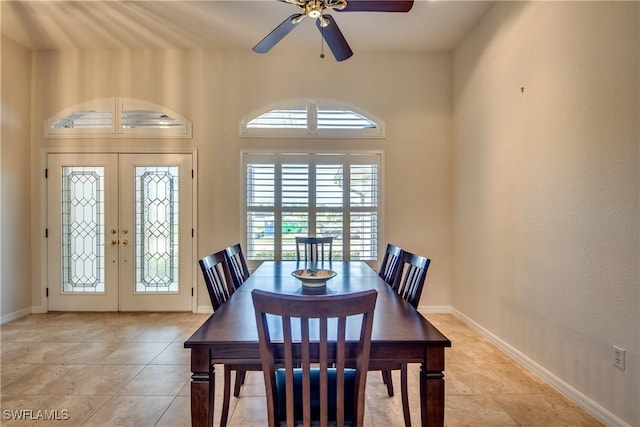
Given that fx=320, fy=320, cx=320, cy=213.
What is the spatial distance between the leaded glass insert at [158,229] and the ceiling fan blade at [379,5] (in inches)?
113

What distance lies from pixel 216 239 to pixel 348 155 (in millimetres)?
1974

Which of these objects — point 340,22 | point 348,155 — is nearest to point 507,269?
point 348,155

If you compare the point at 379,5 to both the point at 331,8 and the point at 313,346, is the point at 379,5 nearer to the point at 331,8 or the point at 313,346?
the point at 331,8

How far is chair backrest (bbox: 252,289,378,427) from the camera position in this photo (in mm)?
1062

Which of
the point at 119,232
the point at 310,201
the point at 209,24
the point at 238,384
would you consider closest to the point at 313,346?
the point at 238,384

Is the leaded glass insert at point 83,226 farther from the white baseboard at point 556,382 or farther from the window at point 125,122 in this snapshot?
the white baseboard at point 556,382

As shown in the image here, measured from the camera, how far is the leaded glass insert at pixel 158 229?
13.3 ft

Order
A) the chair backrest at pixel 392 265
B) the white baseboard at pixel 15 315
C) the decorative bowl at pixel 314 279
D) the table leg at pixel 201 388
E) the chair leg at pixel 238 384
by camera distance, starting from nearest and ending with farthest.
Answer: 1. the table leg at pixel 201 388
2. the decorative bowl at pixel 314 279
3. the chair leg at pixel 238 384
4. the chair backrest at pixel 392 265
5. the white baseboard at pixel 15 315

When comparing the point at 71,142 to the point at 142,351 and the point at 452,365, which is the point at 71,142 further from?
the point at 452,365

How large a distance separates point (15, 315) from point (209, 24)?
4.05 m

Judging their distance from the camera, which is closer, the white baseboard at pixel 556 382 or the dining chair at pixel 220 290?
the dining chair at pixel 220 290

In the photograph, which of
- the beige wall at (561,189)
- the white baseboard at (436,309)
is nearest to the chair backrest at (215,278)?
the beige wall at (561,189)

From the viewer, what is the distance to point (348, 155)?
405 centimetres

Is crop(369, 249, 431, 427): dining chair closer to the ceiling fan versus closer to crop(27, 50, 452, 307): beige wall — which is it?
the ceiling fan
